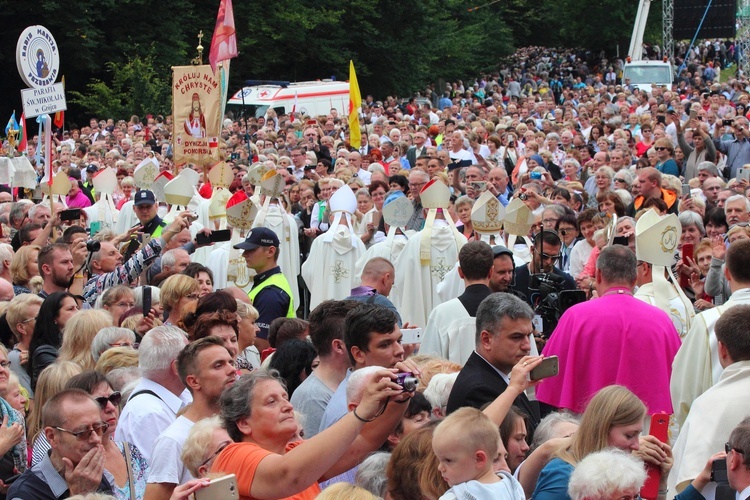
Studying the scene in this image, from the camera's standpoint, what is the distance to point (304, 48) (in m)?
43.9

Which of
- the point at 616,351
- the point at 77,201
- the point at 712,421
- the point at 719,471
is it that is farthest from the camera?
the point at 77,201

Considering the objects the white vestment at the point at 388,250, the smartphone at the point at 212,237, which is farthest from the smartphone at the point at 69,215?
the white vestment at the point at 388,250

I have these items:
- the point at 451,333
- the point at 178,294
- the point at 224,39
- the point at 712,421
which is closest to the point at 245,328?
the point at 178,294

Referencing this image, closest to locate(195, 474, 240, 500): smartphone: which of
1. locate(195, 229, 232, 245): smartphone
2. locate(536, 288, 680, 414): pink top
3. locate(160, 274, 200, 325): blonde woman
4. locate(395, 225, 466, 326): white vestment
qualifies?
locate(536, 288, 680, 414): pink top

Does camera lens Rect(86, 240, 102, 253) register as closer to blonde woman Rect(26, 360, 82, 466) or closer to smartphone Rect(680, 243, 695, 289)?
blonde woman Rect(26, 360, 82, 466)

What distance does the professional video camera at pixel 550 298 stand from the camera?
295 inches

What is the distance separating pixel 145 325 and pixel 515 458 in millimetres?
3242

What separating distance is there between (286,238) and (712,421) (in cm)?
875

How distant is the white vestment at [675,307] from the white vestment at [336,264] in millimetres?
5160

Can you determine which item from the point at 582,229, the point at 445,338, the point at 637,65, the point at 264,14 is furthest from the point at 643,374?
the point at 264,14

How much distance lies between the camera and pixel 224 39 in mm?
15531

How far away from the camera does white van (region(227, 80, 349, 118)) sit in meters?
30.2

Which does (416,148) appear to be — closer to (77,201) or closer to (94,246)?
(77,201)

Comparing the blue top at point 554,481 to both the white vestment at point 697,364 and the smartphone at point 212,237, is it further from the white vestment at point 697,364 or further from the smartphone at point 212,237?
the smartphone at point 212,237
